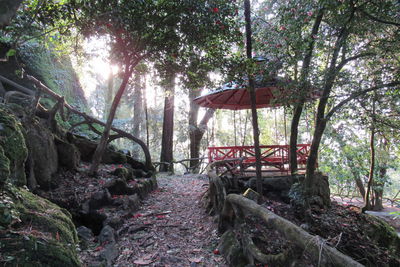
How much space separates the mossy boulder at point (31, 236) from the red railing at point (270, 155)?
Result: 17.2ft

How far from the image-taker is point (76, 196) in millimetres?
4453

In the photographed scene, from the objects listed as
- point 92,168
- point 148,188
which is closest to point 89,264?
point 92,168

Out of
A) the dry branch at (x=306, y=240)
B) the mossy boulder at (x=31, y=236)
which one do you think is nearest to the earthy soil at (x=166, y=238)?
the mossy boulder at (x=31, y=236)

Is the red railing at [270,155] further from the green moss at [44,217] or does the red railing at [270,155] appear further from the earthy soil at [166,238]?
the green moss at [44,217]

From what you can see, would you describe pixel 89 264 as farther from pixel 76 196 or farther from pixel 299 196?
pixel 299 196

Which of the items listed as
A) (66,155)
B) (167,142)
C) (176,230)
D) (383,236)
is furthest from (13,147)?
(167,142)

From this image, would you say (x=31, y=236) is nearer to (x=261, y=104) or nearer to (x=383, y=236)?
(x=383, y=236)

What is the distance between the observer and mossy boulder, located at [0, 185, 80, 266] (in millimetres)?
1789

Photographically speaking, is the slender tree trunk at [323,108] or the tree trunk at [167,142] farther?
the tree trunk at [167,142]

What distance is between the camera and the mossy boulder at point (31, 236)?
1.79 m

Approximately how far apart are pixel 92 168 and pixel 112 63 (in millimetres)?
2832

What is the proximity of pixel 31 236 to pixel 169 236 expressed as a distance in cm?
244

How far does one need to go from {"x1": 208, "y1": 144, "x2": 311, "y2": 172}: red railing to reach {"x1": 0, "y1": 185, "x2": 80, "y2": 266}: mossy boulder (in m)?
5.24

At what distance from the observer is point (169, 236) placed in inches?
161
